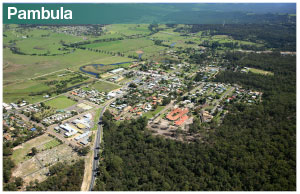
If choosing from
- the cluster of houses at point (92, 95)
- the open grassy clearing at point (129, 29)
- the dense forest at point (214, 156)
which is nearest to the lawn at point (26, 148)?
the dense forest at point (214, 156)

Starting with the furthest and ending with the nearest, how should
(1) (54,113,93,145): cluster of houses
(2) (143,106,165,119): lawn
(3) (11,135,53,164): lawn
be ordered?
(2) (143,106,165,119): lawn < (1) (54,113,93,145): cluster of houses < (3) (11,135,53,164): lawn

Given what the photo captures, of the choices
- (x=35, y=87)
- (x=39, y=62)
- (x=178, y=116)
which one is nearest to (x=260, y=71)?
(x=178, y=116)

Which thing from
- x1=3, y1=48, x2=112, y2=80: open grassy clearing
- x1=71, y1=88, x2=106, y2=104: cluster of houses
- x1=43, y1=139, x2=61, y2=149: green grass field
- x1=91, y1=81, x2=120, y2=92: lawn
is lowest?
x1=43, y1=139, x2=61, y2=149: green grass field

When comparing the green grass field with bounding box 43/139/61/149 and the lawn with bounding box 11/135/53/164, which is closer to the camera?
the lawn with bounding box 11/135/53/164

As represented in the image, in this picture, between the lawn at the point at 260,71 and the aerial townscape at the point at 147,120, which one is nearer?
the aerial townscape at the point at 147,120

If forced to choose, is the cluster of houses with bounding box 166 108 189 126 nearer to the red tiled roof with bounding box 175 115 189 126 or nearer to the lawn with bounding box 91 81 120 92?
the red tiled roof with bounding box 175 115 189 126

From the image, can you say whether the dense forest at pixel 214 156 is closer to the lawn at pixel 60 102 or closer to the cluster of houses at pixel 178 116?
the cluster of houses at pixel 178 116

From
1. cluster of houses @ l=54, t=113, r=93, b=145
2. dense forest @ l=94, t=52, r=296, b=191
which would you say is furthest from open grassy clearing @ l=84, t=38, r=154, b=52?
dense forest @ l=94, t=52, r=296, b=191

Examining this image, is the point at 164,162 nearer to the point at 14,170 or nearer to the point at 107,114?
the point at 107,114
